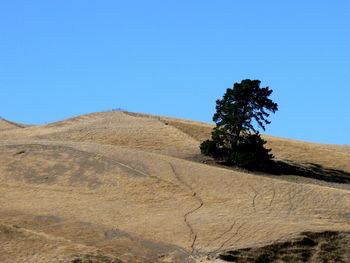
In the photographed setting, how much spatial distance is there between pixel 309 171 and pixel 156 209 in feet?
74.5

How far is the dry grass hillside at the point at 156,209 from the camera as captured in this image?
3434 cm

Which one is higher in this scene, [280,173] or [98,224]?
[280,173]

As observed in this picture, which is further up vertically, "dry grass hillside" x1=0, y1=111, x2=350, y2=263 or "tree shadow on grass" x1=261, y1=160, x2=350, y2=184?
"tree shadow on grass" x1=261, y1=160, x2=350, y2=184

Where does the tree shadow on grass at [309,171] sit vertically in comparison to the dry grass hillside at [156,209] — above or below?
above

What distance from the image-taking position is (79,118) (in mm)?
76375

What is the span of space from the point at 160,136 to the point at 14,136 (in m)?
14.5

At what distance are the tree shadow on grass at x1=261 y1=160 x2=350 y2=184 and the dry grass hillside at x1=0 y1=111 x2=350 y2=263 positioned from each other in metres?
0.12

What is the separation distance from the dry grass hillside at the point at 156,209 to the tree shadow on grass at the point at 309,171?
0.12 metres

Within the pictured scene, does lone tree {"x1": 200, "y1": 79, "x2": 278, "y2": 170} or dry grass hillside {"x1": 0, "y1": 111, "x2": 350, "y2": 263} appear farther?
lone tree {"x1": 200, "y1": 79, "x2": 278, "y2": 170}

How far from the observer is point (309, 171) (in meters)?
59.7

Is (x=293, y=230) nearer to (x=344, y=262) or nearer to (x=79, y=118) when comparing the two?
(x=344, y=262)

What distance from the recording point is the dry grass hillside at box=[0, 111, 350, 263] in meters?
34.3

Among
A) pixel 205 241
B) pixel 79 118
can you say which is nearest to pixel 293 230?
pixel 205 241

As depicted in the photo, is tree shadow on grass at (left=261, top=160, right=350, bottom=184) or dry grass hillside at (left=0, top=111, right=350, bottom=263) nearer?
dry grass hillside at (left=0, top=111, right=350, bottom=263)
